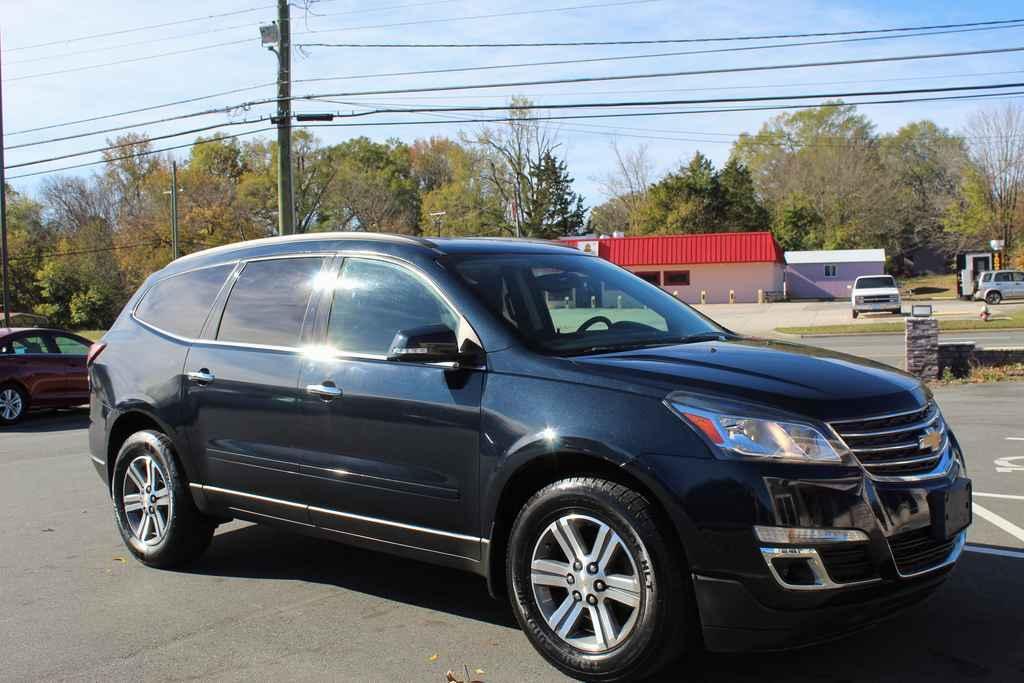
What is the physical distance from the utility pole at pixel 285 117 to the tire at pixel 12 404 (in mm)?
9035

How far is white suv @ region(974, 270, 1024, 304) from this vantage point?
4991 centimetres

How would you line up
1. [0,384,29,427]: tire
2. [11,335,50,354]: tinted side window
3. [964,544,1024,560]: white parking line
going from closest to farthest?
[964,544,1024,560]: white parking line
[0,384,29,427]: tire
[11,335,50,354]: tinted side window

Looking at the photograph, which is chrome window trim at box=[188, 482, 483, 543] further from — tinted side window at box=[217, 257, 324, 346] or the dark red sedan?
the dark red sedan

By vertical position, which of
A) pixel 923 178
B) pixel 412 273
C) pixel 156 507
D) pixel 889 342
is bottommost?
pixel 889 342

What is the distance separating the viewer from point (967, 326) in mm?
30203

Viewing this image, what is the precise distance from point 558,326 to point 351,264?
1.17 m

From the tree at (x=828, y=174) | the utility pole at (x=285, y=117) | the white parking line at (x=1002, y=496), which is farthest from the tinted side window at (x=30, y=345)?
the tree at (x=828, y=174)

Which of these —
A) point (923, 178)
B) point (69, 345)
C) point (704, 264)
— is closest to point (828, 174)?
point (923, 178)

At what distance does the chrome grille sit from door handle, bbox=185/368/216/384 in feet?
11.1

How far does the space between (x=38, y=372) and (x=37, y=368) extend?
64mm

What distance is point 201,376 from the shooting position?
210 inches

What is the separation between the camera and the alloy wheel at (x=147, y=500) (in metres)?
5.64

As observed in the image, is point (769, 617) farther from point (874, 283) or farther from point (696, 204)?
point (696, 204)

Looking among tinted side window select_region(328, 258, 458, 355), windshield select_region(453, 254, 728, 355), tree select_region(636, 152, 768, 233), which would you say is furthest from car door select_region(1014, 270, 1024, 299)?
tinted side window select_region(328, 258, 458, 355)
